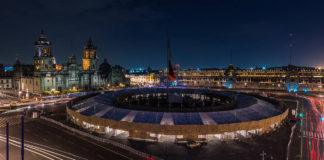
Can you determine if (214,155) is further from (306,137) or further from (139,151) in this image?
(306,137)

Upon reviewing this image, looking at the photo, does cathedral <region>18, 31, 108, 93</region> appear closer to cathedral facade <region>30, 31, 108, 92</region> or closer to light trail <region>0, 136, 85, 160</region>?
cathedral facade <region>30, 31, 108, 92</region>

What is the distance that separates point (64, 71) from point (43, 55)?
502 inches

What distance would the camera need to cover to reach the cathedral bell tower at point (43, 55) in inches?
4048

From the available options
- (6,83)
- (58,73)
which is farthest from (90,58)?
(6,83)

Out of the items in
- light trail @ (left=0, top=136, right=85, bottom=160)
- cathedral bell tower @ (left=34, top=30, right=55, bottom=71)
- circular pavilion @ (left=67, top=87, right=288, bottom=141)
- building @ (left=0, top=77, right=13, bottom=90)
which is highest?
cathedral bell tower @ (left=34, top=30, right=55, bottom=71)

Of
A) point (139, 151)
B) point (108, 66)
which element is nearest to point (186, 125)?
point (139, 151)

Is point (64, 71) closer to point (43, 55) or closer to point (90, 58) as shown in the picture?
point (43, 55)

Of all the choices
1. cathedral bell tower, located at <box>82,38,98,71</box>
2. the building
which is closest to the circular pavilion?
cathedral bell tower, located at <box>82,38,98,71</box>

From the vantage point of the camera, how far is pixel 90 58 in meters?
129

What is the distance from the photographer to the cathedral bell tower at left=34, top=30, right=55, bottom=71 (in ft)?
337

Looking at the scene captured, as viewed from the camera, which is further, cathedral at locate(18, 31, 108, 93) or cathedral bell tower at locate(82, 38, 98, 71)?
cathedral bell tower at locate(82, 38, 98, 71)

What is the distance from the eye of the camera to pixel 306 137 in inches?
1483

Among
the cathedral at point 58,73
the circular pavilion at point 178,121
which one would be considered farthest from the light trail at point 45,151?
the cathedral at point 58,73

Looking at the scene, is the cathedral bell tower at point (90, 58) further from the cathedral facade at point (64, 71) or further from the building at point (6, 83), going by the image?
the building at point (6, 83)
